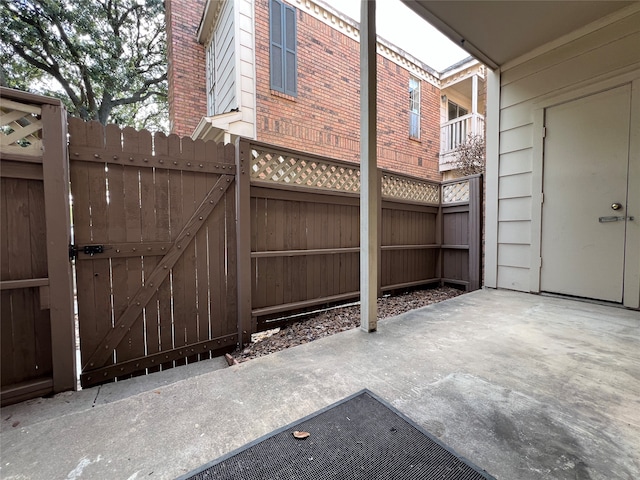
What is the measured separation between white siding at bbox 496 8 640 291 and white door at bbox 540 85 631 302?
0.15m

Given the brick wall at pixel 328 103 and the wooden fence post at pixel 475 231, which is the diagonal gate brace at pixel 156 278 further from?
the wooden fence post at pixel 475 231

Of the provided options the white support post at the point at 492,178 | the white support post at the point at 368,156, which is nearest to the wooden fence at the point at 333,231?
the white support post at the point at 492,178

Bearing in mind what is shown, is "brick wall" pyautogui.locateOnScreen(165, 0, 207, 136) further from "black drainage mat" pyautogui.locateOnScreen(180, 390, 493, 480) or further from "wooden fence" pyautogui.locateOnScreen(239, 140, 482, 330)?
"black drainage mat" pyautogui.locateOnScreen(180, 390, 493, 480)

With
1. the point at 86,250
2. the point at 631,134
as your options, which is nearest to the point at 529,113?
the point at 631,134

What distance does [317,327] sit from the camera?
10.4ft

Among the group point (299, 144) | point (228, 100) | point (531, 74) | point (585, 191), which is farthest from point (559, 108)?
point (228, 100)

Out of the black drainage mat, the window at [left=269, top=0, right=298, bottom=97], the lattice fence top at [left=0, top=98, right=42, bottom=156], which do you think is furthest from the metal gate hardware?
the lattice fence top at [left=0, top=98, right=42, bottom=156]

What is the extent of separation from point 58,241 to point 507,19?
4.25m

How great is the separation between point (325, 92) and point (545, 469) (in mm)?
5927

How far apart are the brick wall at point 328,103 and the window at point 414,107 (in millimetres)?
192

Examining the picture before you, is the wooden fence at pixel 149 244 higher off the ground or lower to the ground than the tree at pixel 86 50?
lower

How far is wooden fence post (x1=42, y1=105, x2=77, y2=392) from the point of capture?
1785 millimetres

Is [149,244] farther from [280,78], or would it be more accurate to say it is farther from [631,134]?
[631,134]

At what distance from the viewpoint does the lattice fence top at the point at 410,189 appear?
170 inches
